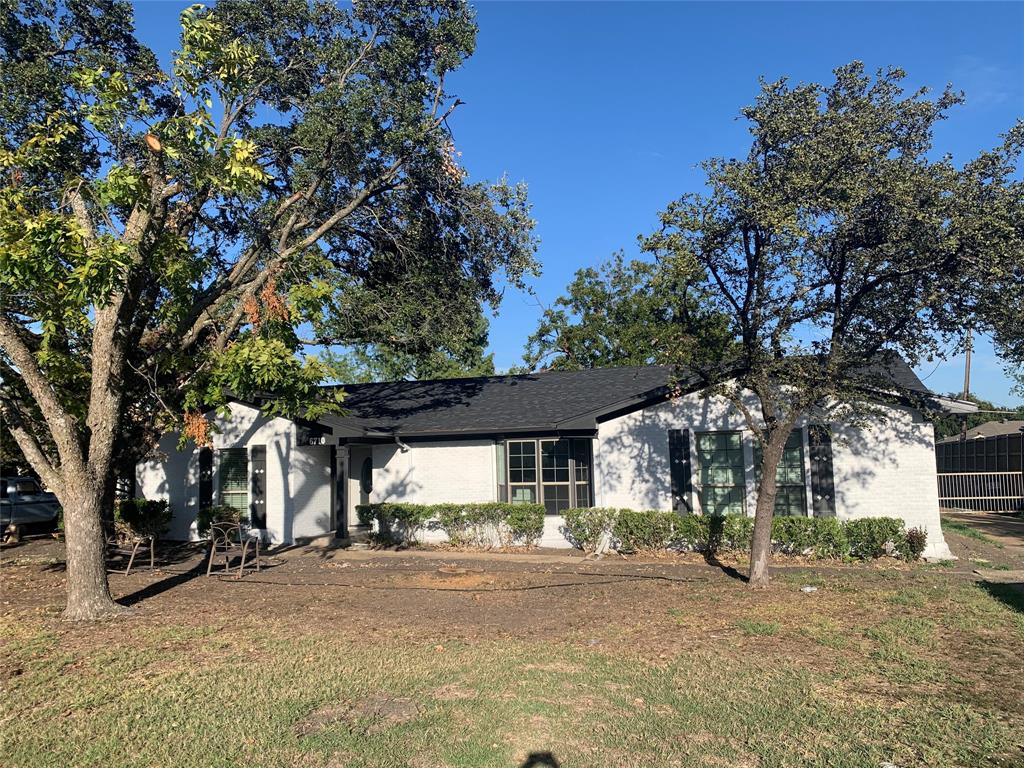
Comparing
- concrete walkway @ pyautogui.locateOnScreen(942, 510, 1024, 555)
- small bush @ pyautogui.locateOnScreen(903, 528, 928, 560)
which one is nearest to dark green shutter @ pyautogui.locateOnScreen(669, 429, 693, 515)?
small bush @ pyautogui.locateOnScreen(903, 528, 928, 560)

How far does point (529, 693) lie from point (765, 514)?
6030mm

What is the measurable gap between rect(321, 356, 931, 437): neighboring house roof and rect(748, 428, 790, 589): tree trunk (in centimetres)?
227

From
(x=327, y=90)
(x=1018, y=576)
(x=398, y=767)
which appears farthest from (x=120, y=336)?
(x=1018, y=576)

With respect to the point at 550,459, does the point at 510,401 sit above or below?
above

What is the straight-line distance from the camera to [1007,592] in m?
10.3

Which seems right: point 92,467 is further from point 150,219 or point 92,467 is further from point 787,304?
point 787,304

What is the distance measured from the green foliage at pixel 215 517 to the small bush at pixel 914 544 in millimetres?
13640

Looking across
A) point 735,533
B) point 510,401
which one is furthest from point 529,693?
point 510,401

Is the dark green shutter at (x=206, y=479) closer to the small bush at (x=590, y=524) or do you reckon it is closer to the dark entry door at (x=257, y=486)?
the dark entry door at (x=257, y=486)

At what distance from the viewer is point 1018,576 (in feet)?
39.0

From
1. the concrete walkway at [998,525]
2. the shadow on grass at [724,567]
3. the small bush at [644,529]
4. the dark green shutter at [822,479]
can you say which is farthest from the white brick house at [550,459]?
the concrete walkway at [998,525]

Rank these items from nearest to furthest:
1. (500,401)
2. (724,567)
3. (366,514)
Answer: (724,567)
(366,514)
(500,401)

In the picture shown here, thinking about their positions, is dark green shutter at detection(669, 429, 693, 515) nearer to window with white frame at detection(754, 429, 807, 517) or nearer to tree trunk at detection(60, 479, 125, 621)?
window with white frame at detection(754, 429, 807, 517)

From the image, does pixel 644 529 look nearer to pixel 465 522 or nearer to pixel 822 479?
pixel 822 479
